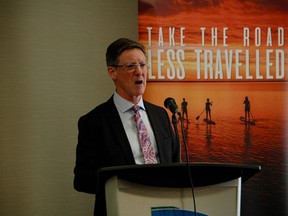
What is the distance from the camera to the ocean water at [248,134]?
3305 millimetres

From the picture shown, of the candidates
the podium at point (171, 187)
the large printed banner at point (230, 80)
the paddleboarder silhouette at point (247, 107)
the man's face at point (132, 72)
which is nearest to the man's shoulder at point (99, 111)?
the man's face at point (132, 72)

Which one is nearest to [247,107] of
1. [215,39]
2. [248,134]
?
[248,134]

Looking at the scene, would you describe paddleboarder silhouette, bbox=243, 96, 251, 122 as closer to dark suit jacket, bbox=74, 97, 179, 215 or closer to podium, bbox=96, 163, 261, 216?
dark suit jacket, bbox=74, 97, 179, 215

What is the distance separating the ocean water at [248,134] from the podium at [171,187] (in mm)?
2137

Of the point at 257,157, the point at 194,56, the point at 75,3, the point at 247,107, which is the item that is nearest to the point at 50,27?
the point at 75,3

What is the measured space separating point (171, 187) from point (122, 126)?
746 millimetres

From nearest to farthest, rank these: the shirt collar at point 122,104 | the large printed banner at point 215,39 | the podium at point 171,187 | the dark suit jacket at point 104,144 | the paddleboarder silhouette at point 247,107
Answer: the podium at point 171,187, the dark suit jacket at point 104,144, the shirt collar at point 122,104, the large printed banner at point 215,39, the paddleboarder silhouette at point 247,107

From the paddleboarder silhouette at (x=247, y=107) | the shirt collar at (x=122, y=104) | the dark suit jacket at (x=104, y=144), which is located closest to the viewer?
the dark suit jacket at (x=104, y=144)

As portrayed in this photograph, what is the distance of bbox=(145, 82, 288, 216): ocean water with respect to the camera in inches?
130

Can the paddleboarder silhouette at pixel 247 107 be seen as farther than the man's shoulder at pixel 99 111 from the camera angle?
Yes

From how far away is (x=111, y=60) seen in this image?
1927 mm

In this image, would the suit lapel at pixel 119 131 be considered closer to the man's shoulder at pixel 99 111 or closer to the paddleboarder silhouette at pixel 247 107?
the man's shoulder at pixel 99 111

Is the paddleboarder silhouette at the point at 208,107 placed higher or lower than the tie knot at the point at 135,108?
lower

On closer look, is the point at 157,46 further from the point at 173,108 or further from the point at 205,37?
the point at 173,108
